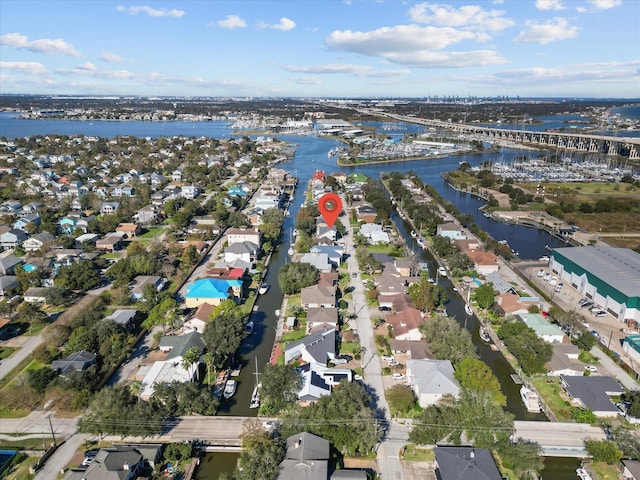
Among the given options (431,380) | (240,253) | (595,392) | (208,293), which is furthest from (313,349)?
(240,253)

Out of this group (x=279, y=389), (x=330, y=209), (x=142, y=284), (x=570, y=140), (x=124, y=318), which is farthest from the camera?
(x=570, y=140)

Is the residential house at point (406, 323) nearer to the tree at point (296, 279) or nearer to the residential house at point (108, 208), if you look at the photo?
the tree at point (296, 279)

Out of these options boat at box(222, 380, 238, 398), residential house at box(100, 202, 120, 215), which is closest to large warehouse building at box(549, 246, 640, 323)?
boat at box(222, 380, 238, 398)

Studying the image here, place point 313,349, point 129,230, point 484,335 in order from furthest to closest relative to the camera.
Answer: point 129,230 < point 484,335 < point 313,349

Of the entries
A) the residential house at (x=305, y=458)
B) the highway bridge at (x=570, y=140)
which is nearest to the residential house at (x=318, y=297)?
the residential house at (x=305, y=458)

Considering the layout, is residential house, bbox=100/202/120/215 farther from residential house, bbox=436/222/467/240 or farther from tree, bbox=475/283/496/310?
tree, bbox=475/283/496/310

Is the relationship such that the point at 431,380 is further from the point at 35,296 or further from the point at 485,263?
the point at 35,296

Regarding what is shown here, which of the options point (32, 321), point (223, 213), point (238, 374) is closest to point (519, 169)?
point (223, 213)

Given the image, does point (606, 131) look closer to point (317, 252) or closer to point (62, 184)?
point (317, 252)
